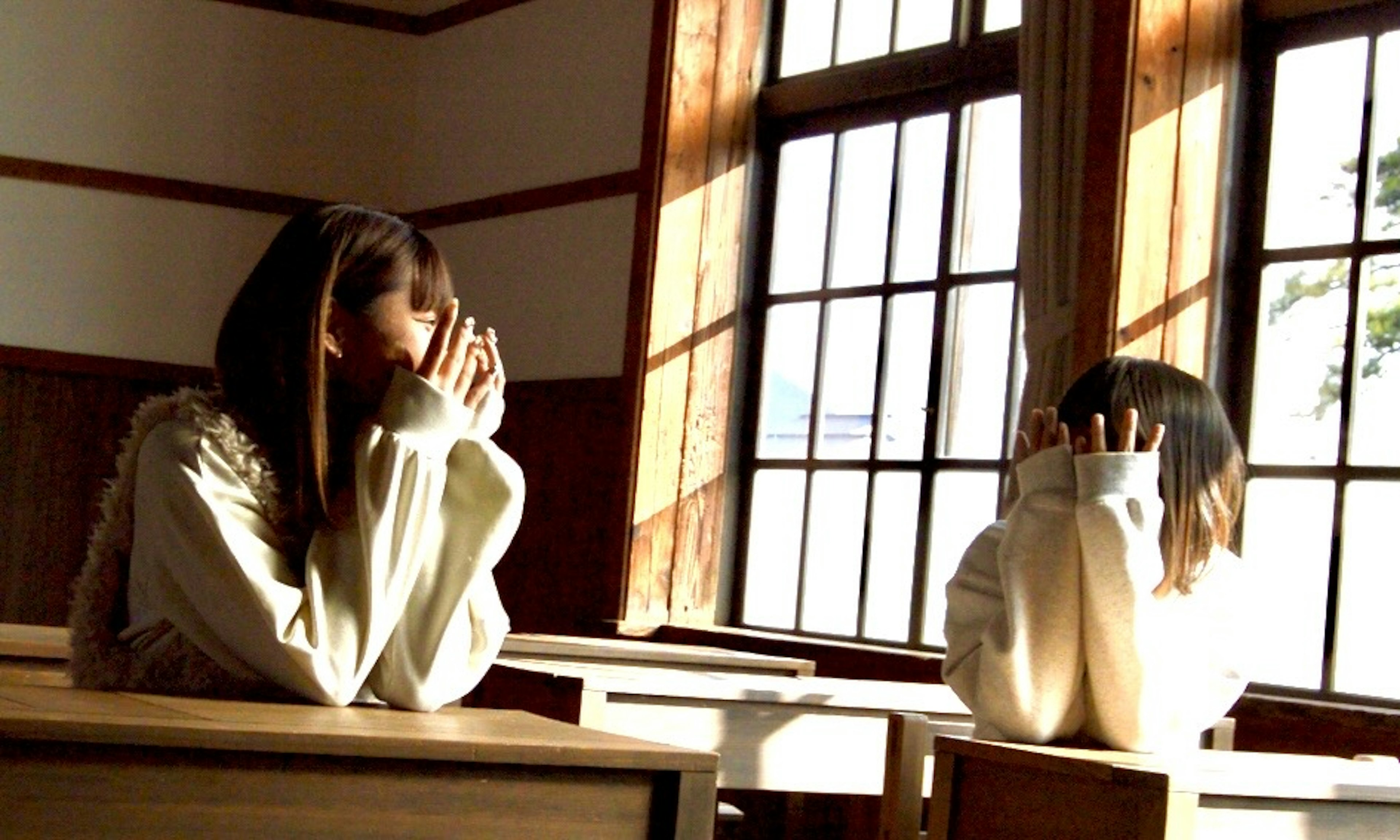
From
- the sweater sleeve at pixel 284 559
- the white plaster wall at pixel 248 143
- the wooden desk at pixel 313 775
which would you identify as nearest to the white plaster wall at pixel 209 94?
the white plaster wall at pixel 248 143

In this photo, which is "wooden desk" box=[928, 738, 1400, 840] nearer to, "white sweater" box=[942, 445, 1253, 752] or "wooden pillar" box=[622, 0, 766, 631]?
"white sweater" box=[942, 445, 1253, 752]

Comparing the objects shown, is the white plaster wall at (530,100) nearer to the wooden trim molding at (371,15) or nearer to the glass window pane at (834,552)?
the wooden trim molding at (371,15)

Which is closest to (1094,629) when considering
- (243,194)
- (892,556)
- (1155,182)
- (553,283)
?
(1155,182)

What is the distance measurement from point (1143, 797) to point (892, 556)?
10.5ft

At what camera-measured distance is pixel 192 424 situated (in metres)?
1.93

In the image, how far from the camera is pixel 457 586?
6.60 feet

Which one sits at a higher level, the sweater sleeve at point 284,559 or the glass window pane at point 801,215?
the glass window pane at point 801,215

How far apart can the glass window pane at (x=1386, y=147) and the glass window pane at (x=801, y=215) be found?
198 cm

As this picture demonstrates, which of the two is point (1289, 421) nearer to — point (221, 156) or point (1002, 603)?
point (1002, 603)

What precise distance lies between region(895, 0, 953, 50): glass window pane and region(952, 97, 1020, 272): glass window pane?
29 centimetres

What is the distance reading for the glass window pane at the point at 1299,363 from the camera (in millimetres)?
4027

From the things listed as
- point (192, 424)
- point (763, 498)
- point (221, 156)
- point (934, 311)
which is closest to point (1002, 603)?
point (192, 424)

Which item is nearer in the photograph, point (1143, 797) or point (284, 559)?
point (284, 559)

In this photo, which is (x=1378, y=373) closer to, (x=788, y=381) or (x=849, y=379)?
(x=849, y=379)
